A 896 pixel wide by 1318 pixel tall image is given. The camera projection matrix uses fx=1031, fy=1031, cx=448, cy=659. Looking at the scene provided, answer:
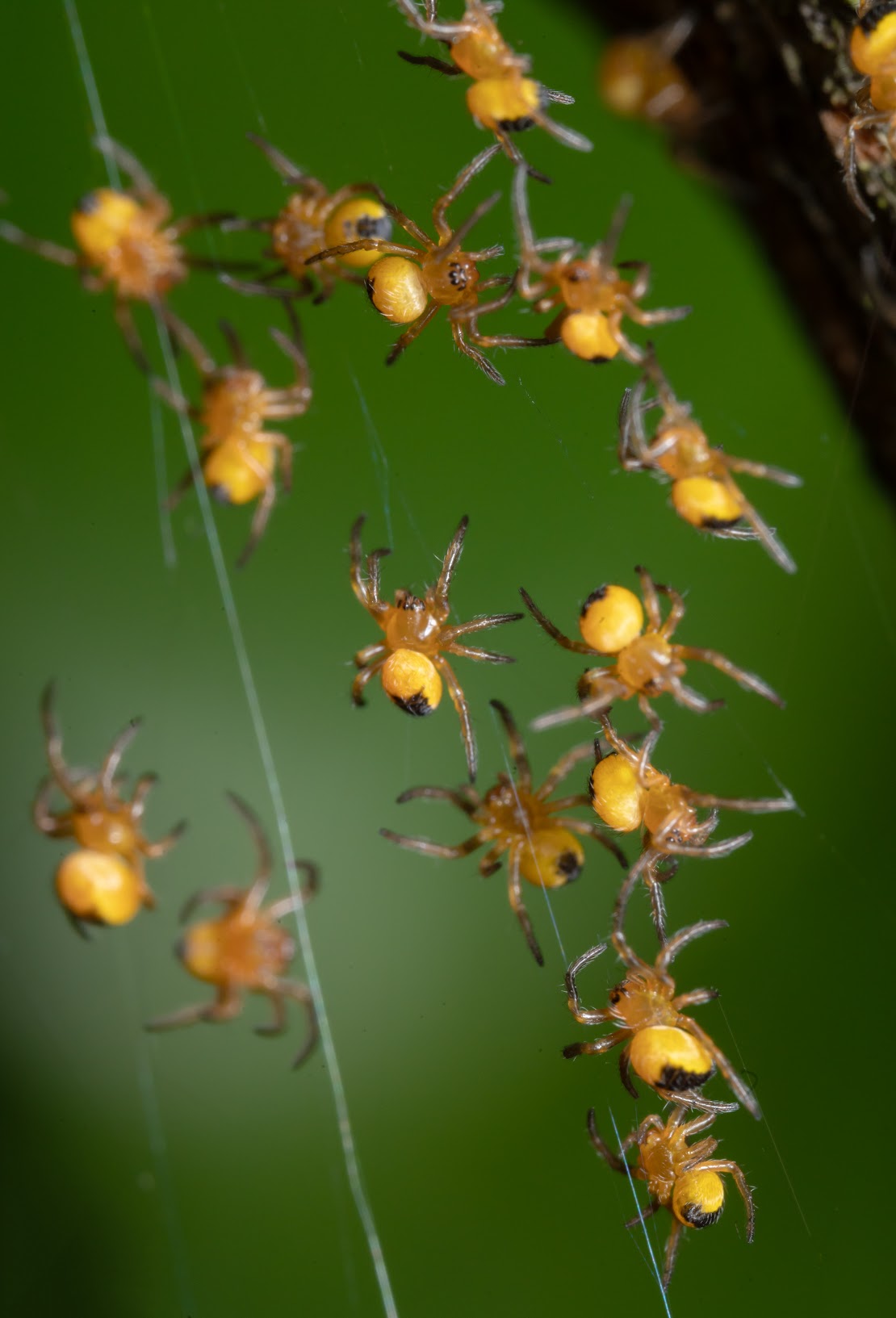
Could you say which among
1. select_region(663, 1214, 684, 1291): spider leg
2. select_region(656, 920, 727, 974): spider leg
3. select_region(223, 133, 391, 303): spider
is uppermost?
select_region(223, 133, 391, 303): spider

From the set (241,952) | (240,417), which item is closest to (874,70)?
(240,417)

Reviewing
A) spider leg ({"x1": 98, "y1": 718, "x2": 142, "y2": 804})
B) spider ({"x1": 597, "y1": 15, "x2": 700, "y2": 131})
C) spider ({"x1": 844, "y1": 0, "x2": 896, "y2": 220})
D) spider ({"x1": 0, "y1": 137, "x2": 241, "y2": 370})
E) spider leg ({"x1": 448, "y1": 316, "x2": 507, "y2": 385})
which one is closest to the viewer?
spider ({"x1": 844, "y1": 0, "x2": 896, "y2": 220})

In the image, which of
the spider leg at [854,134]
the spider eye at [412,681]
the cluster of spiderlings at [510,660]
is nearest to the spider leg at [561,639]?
the cluster of spiderlings at [510,660]

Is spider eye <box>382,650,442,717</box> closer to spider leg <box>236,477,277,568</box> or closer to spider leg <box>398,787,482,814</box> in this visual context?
spider leg <box>398,787,482,814</box>

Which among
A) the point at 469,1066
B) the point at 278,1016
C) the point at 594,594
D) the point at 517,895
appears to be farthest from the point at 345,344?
the point at 469,1066

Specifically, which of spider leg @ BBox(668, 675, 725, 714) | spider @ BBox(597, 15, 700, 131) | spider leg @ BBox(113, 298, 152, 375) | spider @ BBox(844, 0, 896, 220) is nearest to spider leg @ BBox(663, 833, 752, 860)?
spider leg @ BBox(668, 675, 725, 714)

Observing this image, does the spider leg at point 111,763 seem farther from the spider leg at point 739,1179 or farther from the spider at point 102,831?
the spider leg at point 739,1179
